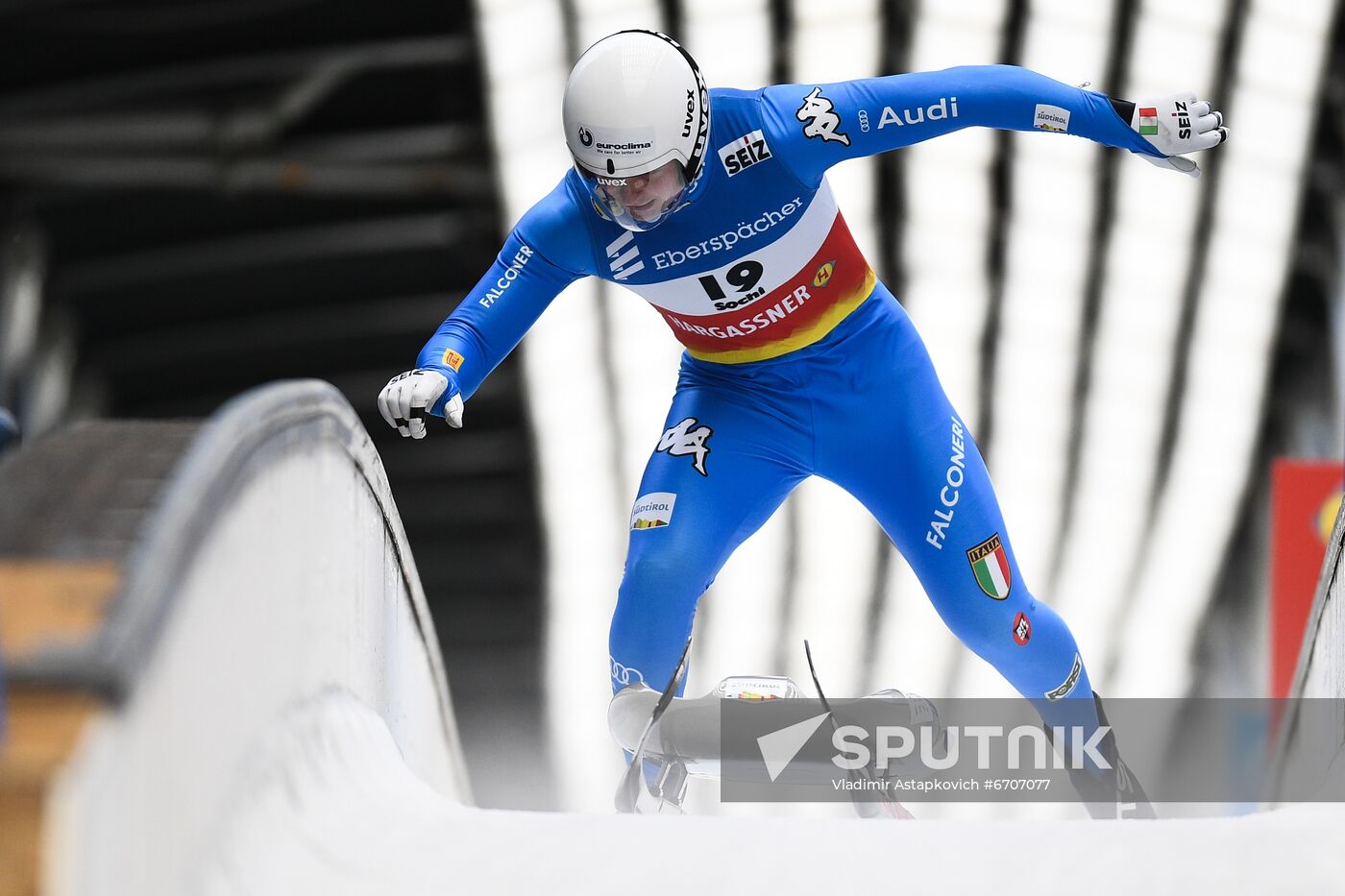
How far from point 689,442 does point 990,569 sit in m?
0.93

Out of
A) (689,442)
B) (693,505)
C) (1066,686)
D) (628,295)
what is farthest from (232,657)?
(628,295)

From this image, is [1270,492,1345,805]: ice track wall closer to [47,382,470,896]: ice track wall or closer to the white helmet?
the white helmet

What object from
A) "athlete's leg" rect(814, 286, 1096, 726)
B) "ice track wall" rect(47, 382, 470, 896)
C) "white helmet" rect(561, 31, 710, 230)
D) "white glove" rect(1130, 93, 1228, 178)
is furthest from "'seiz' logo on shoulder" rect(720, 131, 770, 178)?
"ice track wall" rect(47, 382, 470, 896)

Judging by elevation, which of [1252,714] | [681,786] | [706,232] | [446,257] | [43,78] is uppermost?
[43,78]

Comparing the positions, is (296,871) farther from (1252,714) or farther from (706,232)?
(1252,714)

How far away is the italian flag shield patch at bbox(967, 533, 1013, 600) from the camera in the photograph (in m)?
4.75

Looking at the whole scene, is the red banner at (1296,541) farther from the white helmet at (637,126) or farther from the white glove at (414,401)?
the white glove at (414,401)

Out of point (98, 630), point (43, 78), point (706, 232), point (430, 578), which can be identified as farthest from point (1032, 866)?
point (430, 578)

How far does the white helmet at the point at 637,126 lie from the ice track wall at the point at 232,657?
942 millimetres

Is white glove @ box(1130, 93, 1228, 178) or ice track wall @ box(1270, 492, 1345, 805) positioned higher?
white glove @ box(1130, 93, 1228, 178)

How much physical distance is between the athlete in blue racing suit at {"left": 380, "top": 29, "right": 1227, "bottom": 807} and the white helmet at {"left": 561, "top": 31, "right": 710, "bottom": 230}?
67 millimetres

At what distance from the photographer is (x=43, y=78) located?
12680 millimetres

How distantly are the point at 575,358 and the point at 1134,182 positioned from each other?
5203 millimetres

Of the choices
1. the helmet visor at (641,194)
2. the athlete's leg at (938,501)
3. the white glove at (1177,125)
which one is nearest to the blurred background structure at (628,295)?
the athlete's leg at (938,501)
